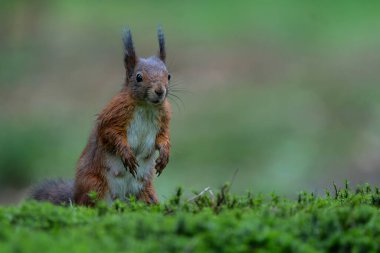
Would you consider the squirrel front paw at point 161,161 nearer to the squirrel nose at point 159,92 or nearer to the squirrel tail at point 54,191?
the squirrel nose at point 159,92

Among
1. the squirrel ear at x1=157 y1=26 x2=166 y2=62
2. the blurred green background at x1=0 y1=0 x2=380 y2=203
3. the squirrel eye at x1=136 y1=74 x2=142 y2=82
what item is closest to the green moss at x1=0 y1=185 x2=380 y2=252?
the squirrel eye at x1=136 y1=74 x2=142 y2=82

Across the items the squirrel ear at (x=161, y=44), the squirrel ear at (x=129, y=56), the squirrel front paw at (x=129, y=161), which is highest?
the squirrel ear at (x=161, y=44)

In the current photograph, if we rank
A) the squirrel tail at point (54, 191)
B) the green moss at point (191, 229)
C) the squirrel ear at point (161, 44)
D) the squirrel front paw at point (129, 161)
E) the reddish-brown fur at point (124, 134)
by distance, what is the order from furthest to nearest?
the squirrel tail at point (54, 191), the squirrel ear at point (161, 44), the reddish-brown fur at point (124, 134), the squirrel front paw at point (129, 161), the green moss at point (191, 229)

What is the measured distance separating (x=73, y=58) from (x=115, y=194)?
39.8 ft

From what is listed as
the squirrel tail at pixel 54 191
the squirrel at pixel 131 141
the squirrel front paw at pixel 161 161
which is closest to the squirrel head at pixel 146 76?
the squirrel at pixel 131 141

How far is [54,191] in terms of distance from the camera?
6.23 meters

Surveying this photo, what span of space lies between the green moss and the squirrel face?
175 cm

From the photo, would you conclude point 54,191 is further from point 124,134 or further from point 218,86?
point 218,86

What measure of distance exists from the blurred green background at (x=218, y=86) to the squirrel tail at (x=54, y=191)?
4651 millimetres

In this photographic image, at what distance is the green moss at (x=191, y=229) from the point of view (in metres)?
3.16

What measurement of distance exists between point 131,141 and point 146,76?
463mm

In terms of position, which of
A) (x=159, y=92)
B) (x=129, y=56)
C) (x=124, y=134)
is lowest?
(x=124, y=134)

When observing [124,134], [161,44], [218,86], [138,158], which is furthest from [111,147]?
[218,86]

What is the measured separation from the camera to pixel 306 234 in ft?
11.4
